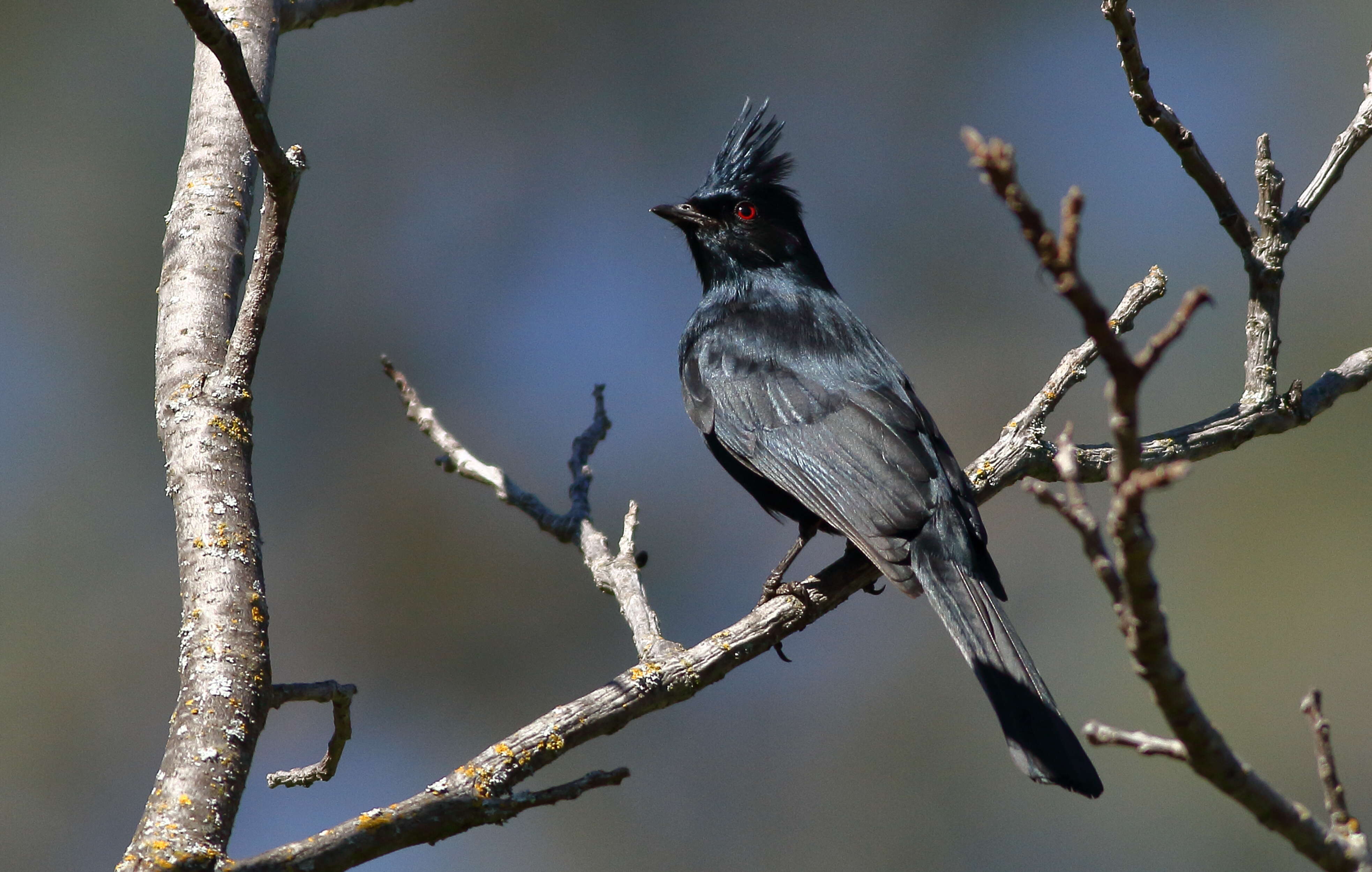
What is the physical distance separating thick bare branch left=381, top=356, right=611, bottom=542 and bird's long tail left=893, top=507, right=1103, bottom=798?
1.28m

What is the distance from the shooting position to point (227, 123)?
3.50m

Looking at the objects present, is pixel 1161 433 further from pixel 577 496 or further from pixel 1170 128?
pixel 577 496

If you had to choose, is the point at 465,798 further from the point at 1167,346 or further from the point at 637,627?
the point at 1167,346

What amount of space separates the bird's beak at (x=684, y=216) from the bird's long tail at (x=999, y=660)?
223cm

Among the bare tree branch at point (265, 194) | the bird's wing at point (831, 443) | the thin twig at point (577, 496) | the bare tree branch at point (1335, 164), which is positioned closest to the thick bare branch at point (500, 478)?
the thin twig at point (577, 496)

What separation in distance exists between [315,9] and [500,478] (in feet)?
6.04

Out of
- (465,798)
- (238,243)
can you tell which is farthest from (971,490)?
(238,243)

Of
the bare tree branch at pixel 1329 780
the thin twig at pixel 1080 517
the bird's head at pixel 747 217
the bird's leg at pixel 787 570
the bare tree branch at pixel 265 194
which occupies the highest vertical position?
the bird's head at pixel 747 217

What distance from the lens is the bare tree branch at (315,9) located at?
3.89 m

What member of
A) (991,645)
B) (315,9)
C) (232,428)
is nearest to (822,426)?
(991,645)

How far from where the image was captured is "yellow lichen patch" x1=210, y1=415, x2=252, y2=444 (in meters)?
2.88

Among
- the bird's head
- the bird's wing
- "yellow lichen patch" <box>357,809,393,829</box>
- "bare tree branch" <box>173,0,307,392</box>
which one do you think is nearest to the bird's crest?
the bird's head

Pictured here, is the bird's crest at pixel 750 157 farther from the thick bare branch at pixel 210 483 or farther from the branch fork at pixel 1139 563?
the branch fork at pixel 1139 563

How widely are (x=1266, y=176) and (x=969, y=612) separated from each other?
169 cm
